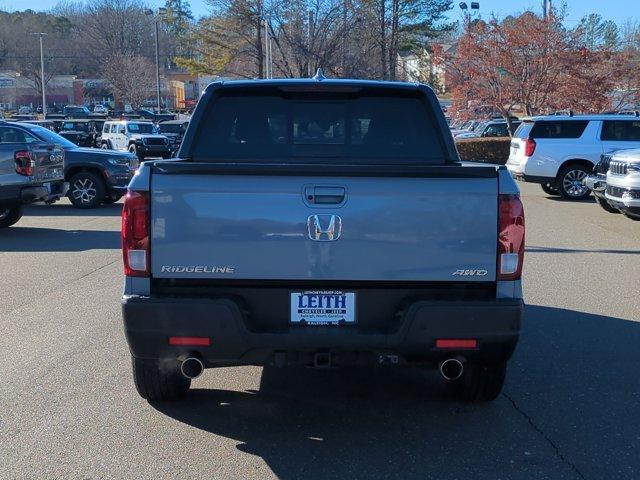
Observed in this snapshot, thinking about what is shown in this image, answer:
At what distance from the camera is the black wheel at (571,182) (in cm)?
1898

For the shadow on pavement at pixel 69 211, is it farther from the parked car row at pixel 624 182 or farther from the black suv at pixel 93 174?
the parked car row at pixel 624 182

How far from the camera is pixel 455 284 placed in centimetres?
434

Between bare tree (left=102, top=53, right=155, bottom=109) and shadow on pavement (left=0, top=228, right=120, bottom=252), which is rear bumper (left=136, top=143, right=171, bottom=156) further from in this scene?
bare tree (left=102, top=53, right=155, bottom=109)

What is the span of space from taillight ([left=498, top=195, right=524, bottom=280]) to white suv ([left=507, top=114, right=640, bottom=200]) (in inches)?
596

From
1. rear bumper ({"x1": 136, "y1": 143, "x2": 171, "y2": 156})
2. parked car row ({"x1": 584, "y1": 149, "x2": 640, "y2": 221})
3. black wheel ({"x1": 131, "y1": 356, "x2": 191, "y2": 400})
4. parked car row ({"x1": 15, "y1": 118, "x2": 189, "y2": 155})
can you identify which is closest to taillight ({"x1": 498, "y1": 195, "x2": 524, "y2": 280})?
black wheel ({"x1": 131, "y1": 356, "x2": 191, "y2": 400})

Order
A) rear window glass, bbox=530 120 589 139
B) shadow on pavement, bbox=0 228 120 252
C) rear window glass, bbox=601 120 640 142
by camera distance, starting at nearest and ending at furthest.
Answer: shadow on pavement, bbox=0 228 120 252 → rear window glass, bbox=601 120 640 142 → rear window glass, bbox=530 120 589 139

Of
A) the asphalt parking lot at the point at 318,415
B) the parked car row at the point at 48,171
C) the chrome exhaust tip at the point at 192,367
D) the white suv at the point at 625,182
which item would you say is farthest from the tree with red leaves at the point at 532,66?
the chrome exhaust tip at the point at 192,367

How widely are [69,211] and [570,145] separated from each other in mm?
11534

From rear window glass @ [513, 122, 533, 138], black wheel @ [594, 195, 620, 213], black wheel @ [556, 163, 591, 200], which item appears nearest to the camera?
black wheel @ [594, 195, 620, 213]

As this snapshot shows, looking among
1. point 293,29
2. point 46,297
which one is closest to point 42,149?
point 46,297

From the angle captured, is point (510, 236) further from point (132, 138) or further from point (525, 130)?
point (132, 138)

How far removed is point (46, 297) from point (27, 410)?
11.9 feet

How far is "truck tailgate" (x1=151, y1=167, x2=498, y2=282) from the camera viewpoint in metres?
4.16

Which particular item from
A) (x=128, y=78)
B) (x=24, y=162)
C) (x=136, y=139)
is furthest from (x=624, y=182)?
(x=128, y=78)
